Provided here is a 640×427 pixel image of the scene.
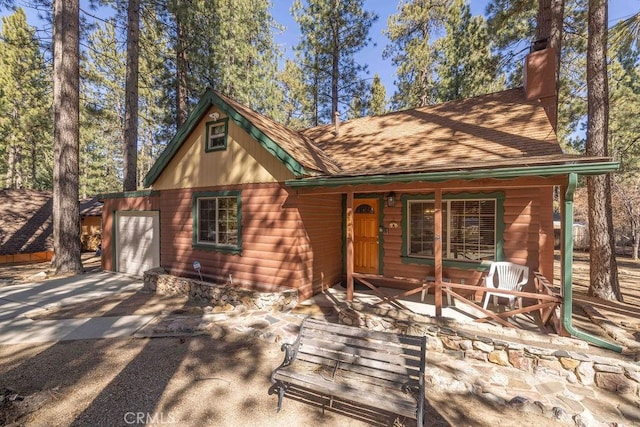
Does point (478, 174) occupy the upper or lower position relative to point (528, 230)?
upper

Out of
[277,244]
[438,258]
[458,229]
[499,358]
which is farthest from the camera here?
[277,244]

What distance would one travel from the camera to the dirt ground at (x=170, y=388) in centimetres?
324

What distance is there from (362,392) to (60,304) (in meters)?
7.90

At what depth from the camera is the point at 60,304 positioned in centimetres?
688

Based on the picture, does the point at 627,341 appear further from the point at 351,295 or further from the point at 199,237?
the point at 199,237

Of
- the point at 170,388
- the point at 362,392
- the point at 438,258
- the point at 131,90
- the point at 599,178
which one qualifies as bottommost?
the point at 170,388

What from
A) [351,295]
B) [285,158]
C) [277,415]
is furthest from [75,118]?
[277,415]

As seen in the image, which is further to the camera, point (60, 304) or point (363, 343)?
point (60, 304)

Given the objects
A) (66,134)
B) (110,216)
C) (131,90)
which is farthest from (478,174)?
(131,90)

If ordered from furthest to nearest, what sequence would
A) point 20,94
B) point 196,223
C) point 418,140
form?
point 20,94, point 196,223, point 418,140

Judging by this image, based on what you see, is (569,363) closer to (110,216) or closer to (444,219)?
(444,219)

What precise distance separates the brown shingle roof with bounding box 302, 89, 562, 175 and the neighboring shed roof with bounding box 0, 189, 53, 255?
54.8 feet

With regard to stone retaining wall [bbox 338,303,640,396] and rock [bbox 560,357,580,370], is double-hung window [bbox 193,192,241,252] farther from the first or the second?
rock [bbox 560,357,580,370]

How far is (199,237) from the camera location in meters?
8.38
